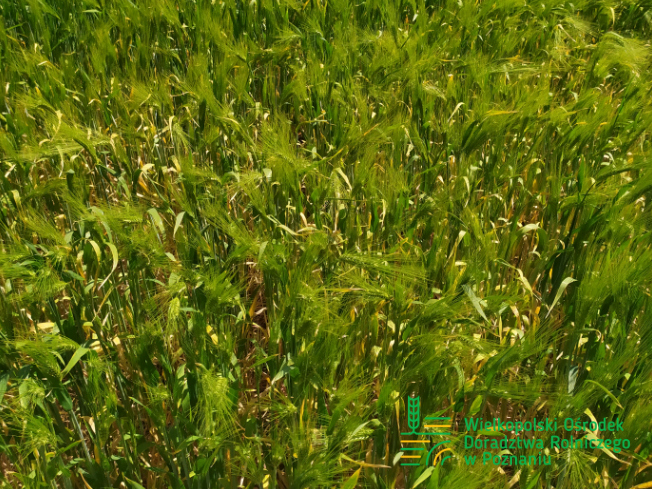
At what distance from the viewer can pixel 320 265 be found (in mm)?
1694

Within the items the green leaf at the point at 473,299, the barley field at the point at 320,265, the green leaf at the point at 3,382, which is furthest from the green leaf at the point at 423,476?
the green leaf at the point at 3,382

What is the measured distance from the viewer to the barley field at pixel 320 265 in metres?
1.12

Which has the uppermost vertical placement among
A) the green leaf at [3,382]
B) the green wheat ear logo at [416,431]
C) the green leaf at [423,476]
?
the green leaf at [3,382]

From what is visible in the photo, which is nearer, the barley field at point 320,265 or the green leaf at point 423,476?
the green leaf at point 423,476

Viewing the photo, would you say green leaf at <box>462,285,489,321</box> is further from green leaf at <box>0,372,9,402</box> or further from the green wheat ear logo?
green leaf at <box>0,372,9,402</box>

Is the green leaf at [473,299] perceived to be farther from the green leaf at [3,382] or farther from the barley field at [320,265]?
the green leaf at [3,382]

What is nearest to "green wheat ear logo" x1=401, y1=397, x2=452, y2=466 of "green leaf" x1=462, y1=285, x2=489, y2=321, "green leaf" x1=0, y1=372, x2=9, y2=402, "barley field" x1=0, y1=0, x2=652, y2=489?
"barley field" x1=0, y1=0, x2=652, y2=489

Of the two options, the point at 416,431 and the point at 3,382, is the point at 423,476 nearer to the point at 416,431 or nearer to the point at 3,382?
the point at 416,431

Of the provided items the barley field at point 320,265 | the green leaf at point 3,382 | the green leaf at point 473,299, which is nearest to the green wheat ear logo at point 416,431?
the barley field at point 320,265

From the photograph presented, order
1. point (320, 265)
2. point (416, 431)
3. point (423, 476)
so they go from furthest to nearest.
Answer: point (320, 265)
point (416, 431)
point (423, 476)

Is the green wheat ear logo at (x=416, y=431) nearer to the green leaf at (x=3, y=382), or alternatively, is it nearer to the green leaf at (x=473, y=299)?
the green leaf at (x=473, y=299)

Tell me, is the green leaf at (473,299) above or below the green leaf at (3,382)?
above

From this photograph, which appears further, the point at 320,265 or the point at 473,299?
the point at 320,265

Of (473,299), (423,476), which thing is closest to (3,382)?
(423,476)
